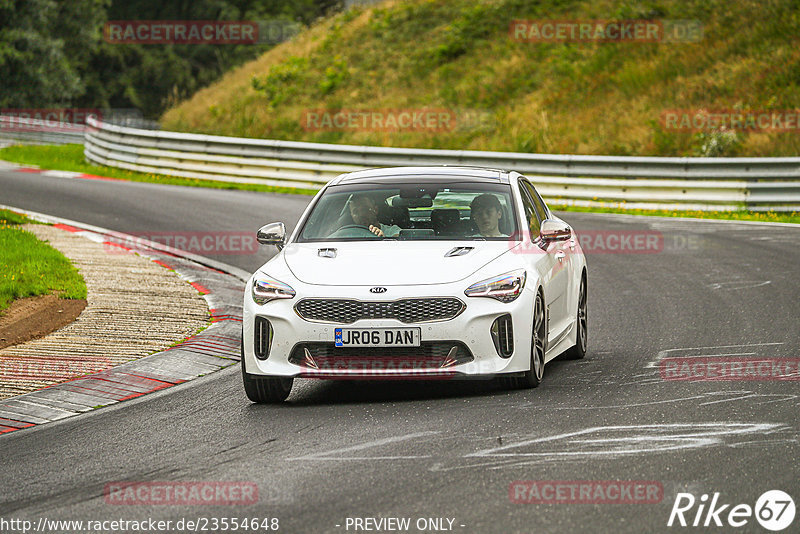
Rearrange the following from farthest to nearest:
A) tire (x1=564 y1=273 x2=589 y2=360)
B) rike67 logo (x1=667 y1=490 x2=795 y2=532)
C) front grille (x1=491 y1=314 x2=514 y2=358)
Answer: tire (x1=564 y1=273 x2=589 y2=360), front grille (x1=491 y1=314 x2=514 y2=358), rike67 logo (x1=667 y1=490 x2=795 y2=532)

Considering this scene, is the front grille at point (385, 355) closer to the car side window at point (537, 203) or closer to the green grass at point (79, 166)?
the car side window at point (537, 203)

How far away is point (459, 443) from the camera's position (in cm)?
671

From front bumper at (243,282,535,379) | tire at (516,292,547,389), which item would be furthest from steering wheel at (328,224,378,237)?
tire at (516,292,547,389)

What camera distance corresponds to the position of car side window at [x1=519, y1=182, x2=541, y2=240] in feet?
30.2

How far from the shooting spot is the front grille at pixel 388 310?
7.72 meters

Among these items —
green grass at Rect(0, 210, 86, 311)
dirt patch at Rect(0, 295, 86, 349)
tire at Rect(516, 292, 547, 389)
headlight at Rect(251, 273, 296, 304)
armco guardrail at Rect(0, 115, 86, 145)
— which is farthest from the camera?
armco guardrail at Rect(0, 115, 86, 145)

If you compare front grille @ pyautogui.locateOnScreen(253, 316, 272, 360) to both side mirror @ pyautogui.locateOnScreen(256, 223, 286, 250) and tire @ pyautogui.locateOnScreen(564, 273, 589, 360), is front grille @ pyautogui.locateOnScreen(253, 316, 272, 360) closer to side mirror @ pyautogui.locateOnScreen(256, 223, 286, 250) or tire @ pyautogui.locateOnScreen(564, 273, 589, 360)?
side mirror @ pyautogui.locateOnScreen(256, 223, 286, 250)

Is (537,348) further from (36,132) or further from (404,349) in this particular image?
(36,132)

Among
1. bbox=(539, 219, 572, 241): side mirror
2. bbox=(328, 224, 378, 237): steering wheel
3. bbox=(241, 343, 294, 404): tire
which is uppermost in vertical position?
bbox=(539, 219, 572, 241): side mirror

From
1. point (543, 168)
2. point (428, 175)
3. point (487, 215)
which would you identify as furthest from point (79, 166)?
point (487, 215)

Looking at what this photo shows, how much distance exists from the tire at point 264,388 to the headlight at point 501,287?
1386 mm

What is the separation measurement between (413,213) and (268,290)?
5.20ft

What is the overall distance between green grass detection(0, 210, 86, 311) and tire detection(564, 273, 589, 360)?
503cm

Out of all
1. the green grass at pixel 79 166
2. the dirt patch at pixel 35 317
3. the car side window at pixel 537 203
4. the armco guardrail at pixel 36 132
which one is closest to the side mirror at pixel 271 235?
the car side window at pixel 537 203
